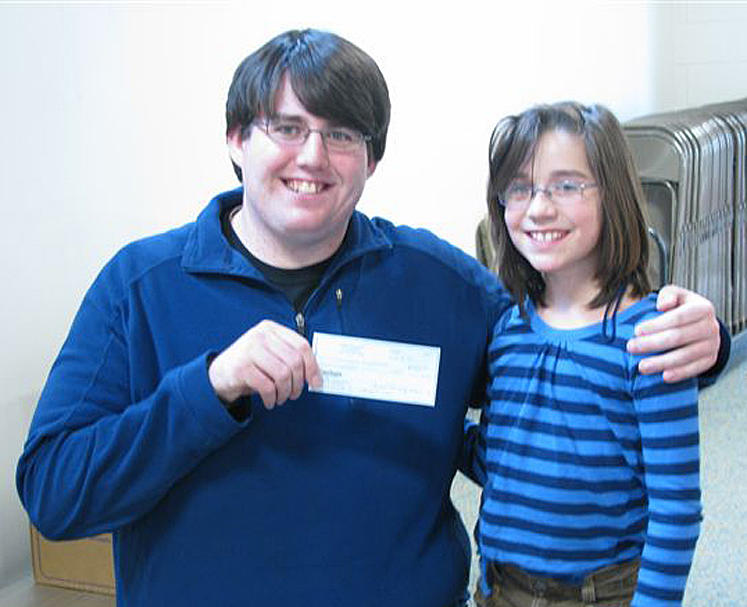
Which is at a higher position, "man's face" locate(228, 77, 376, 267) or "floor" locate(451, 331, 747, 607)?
"man's face" locate(228, 77, 376, 267)

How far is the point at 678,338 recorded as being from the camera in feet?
4.20

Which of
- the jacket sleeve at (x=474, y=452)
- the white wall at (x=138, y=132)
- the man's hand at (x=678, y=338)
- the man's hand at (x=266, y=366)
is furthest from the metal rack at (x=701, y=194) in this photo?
the man's hand at (x=266, y=366)

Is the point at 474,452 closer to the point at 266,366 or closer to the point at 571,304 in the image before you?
the point at 571,304

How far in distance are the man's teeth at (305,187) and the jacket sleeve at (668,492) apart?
1.60 feet

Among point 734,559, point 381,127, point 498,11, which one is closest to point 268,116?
point 381,127

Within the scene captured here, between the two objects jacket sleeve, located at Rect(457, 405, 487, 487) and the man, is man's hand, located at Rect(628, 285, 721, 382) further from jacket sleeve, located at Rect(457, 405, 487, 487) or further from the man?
jacket sleeve, located at Rect(457, 405, 487, 487)

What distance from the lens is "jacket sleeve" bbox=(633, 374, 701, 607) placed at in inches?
48.8

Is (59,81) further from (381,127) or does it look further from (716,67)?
(716,67)

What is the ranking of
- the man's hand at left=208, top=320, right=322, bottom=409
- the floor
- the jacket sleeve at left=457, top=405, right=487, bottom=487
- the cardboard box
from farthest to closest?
the floor < the cardboard box < the jacket sleeve at left=457, top=405, right=487, bottom=487 < the man's hand at left=208, top=320, right=322, bottom=409

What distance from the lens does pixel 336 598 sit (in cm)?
136

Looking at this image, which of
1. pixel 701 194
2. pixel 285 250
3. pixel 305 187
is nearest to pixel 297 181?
pixel 305 187

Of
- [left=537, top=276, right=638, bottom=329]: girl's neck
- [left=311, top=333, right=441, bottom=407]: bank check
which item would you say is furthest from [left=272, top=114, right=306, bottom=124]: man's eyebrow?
[left=537, top=276, right=638, bottom=329]: girl's neck

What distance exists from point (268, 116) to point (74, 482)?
0.52 meters

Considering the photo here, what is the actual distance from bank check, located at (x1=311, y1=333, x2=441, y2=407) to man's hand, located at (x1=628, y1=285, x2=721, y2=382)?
0.29 meters
